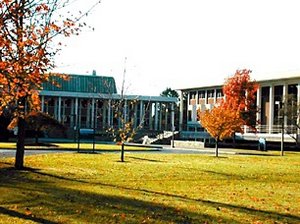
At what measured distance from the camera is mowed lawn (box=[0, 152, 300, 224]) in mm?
10602

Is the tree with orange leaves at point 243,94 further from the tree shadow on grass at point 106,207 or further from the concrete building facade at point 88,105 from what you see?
the tree shadow on grass at point 106,207

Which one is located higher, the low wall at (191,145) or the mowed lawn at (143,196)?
the low wall at (191,145)

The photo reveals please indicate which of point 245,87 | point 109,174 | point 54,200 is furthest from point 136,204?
point 245,87

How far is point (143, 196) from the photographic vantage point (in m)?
13.6

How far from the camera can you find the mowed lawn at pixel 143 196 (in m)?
10.6

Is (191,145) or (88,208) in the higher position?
(191,145)

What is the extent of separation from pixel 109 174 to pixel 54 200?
7878mm

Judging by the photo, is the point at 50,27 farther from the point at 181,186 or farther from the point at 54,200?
the point at 181,186

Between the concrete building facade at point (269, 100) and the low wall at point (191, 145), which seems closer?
the low wall at point (191, 145)

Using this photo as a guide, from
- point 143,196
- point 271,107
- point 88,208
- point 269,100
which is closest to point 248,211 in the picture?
point 143,196

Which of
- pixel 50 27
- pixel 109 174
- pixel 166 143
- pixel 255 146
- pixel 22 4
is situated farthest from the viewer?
pixel 166 143

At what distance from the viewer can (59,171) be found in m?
20.7

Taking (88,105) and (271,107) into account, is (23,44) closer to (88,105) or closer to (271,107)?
(271,107)

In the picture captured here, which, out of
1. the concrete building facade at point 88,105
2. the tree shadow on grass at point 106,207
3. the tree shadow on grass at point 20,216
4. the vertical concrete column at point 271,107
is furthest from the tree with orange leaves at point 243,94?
the tree shadow on grass at point 20,216
